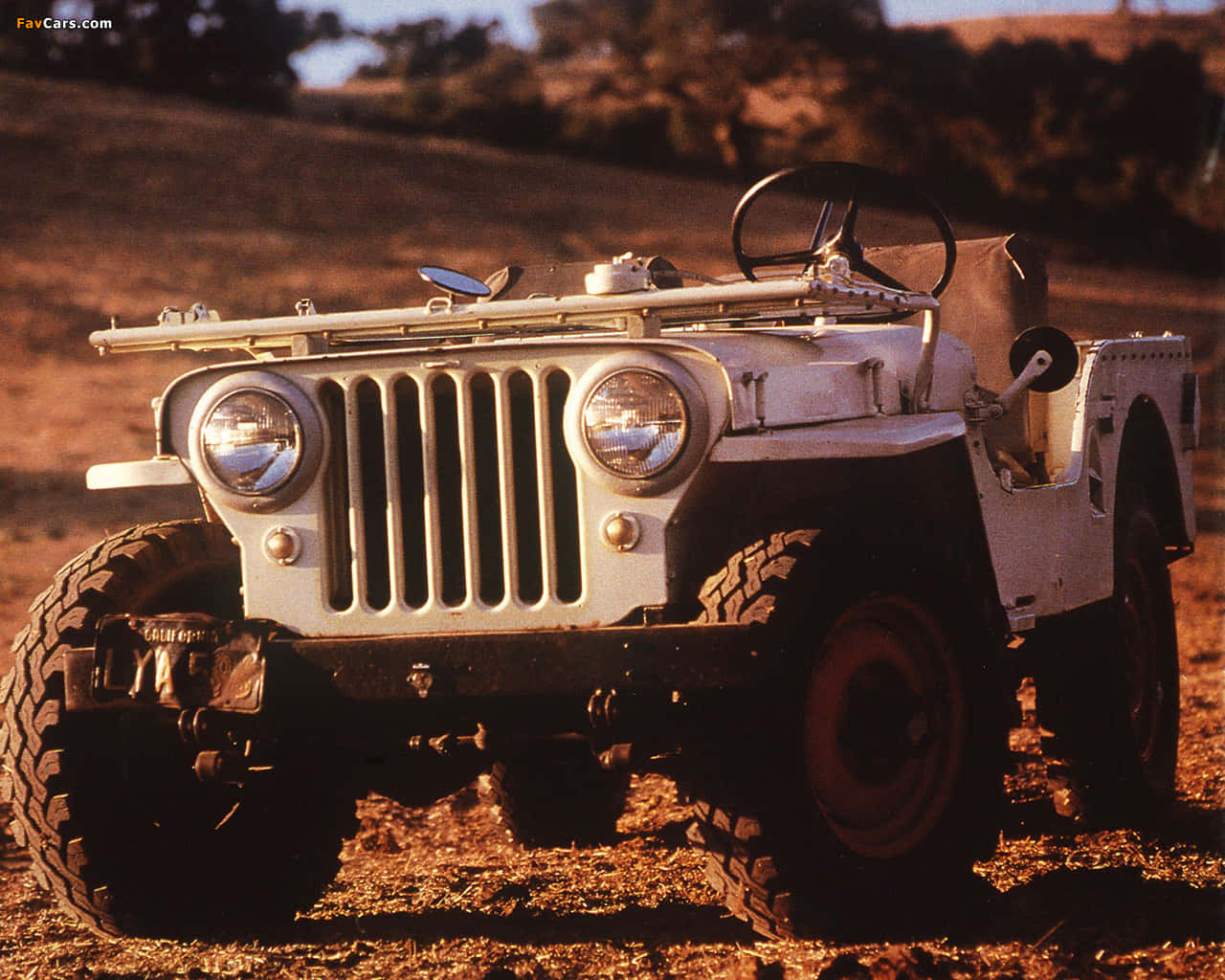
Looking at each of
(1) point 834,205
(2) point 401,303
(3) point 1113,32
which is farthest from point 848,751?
(3) point 1113,32

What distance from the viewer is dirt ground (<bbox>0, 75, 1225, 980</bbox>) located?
443 cm

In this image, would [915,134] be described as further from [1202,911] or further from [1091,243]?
[1202,911]

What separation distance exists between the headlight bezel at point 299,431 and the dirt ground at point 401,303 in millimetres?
1146

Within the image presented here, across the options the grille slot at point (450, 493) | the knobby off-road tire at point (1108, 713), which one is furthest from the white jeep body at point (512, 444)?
the knobby off-road tire at point (1108, 713)

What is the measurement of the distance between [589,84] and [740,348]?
38332 mm

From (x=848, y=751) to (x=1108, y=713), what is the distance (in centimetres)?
181

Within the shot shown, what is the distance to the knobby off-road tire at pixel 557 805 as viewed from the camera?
591 centimetres

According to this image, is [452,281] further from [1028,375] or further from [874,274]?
[1028,375]

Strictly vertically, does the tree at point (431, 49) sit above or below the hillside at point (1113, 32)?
above

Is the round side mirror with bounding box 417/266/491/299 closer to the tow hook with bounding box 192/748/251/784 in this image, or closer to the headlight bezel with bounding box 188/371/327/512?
the headlight bezel with bounding box 188/371/327/512

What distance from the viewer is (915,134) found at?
32.6 meters

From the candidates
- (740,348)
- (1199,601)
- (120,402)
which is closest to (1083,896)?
(740,348)

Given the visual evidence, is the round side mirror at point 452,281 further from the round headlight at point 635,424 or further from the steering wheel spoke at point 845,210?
the round headlight at point 635,424

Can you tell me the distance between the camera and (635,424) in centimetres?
411
